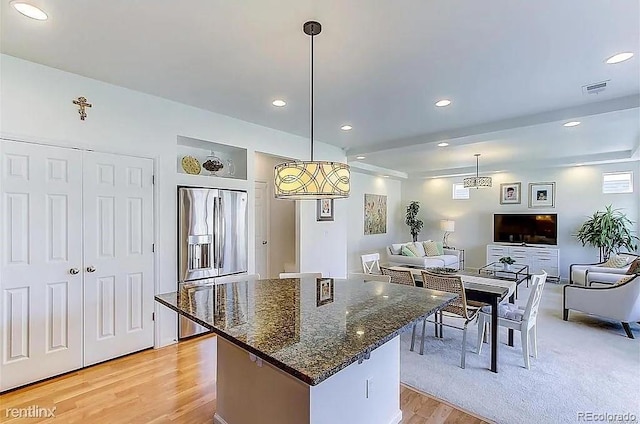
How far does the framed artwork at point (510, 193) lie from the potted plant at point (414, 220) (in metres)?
2.17

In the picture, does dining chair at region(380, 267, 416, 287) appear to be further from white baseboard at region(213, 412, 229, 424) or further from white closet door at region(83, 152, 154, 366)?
white closet door at region(83, 152, 154, 366)

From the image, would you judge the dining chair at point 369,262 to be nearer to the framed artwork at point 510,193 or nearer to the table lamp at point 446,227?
the table lamp at point 446,227

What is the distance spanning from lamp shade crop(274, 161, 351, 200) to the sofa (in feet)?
18.6

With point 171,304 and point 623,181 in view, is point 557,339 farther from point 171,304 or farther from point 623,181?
point 623,181

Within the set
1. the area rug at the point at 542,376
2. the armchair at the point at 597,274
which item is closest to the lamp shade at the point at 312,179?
the area rug at the point at 542,376

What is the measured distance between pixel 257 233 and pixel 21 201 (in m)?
3.38

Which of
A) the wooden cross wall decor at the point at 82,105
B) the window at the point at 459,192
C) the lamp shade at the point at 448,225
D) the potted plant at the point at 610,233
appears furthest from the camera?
the window at the point at 459,192

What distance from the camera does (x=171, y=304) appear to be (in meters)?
1.94

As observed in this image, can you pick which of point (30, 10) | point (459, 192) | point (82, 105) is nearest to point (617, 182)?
point (459, 192)

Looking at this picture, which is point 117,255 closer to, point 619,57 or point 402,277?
point 402,277

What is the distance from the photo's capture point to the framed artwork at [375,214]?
863 centimetres

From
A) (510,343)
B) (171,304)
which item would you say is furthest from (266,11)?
(510,343)

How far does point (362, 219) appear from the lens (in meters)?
8.49

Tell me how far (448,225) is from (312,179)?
25.3ft
